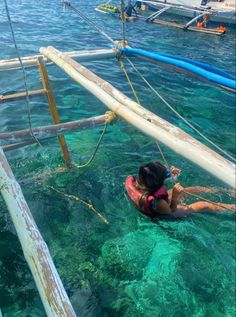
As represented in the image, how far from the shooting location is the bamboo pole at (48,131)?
3691 millimetres

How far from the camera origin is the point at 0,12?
61.7ft

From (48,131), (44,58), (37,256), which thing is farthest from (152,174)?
(37,256)

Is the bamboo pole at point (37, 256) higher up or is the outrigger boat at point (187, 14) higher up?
the bamboo pole at point (37, 256)

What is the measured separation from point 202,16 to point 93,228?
19398 mm

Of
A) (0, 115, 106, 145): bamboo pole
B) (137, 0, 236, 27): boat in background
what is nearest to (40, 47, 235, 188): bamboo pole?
(0, 115, 106, 145): bamboo pole

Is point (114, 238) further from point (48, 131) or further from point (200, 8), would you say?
point (200, 8)

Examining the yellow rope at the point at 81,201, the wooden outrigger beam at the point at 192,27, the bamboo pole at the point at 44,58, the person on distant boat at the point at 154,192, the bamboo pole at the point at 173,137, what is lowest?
the wooden outrigger beam at the point at 192,27

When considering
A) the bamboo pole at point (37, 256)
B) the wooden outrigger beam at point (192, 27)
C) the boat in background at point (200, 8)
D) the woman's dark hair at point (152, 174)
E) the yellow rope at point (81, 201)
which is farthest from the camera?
the boat in background at point (200, 8)

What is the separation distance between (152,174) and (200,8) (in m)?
19.6

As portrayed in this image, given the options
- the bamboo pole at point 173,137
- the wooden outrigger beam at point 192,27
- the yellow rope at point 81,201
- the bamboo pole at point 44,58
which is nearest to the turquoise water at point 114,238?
the yellow rope at point 81,201

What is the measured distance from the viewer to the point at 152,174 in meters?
4.62

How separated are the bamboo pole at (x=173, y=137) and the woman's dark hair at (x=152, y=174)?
4.90ft

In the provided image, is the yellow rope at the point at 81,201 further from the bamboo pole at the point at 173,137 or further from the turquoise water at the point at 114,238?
the bamboo pole at the point at 173,137

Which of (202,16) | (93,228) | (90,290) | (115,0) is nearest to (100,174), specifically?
(93,228)
